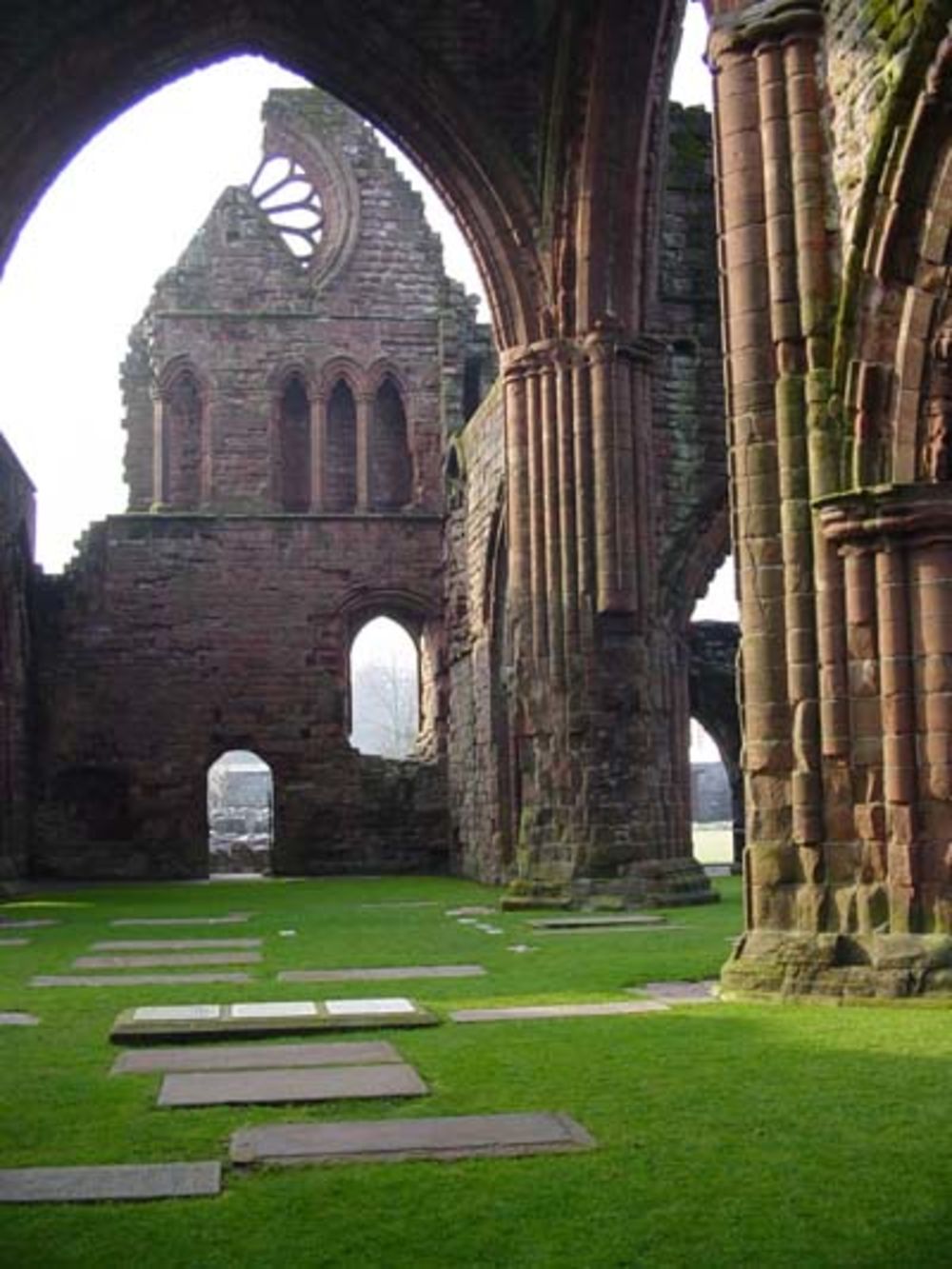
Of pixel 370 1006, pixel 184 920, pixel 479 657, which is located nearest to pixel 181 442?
pixel 479 657

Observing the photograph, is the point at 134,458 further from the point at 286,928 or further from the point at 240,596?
the point at 286,928

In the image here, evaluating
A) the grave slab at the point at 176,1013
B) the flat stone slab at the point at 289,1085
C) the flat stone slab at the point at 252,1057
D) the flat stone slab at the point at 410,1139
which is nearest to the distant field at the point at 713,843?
the grave slab at the point at 176,1013

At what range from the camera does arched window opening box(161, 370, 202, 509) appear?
2748 centimetres

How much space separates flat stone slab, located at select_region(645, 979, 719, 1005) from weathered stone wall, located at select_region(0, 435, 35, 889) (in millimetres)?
14572

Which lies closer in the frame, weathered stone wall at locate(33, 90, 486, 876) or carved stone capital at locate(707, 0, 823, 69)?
carved stone capital at locate(707, 0, 823, 69)

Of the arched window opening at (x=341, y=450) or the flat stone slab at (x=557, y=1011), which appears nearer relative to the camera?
the flat stone slab at (x=557, y=1011)

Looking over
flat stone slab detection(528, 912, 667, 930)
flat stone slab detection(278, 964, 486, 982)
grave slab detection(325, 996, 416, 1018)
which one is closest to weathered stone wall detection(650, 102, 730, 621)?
flat stone slab detection(528, 912, 667, 930)

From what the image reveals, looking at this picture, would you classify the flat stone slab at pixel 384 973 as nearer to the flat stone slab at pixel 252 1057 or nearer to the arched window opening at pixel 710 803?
the flat stone slab at pixel 252 1057

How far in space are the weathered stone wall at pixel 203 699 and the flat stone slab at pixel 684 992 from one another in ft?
54.9

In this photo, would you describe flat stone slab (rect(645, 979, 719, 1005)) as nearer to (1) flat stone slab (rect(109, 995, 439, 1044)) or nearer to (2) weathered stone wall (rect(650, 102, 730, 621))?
(1) flat stone slab (rect(109, 995, 439, 1044))

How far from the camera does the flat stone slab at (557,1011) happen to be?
7305mm

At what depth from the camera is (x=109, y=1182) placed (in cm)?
413

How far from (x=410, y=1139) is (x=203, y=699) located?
68.9 ft

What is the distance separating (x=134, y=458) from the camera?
28219 millimetres
